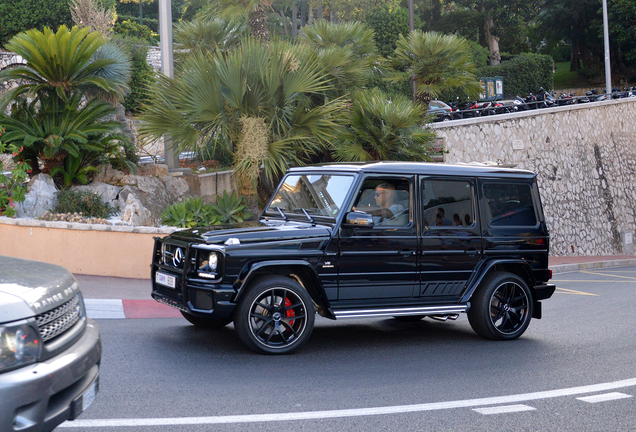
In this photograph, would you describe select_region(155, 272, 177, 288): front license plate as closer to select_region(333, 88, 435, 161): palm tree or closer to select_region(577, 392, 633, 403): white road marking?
select_region(577, 392, 633, 403): white road marking

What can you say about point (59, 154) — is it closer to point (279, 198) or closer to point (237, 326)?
point (279, 198)

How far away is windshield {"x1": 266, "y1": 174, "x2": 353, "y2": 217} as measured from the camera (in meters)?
7.18

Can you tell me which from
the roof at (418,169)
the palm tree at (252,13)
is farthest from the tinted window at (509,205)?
the palm tree at (252,13)

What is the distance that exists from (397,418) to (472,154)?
21.2m

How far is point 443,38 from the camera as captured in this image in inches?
815

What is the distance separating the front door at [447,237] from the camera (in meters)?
7.36

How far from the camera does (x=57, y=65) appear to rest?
1361 centimetres

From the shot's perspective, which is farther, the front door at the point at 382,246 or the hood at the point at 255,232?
the front door at the point at 382,246

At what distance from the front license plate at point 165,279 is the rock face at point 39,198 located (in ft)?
22.8

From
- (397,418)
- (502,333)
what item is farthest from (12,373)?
(502,333)

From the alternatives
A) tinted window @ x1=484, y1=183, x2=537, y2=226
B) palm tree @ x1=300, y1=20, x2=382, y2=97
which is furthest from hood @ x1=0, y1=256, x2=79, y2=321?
palm tree @ x1=300, y1=20, x2=382, y2=97

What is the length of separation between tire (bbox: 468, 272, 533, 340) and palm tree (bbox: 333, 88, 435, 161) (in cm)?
712

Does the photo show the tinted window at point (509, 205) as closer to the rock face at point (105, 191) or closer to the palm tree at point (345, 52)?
the palm tree at point (345, 52)

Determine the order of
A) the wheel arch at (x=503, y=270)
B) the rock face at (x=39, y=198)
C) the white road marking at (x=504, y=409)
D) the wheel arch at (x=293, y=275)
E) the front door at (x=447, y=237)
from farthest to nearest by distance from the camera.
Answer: the rock face at (x=39, y=198), the wheel arch at (x=503, y=270), the front door at (x=447, y=237), the wheel arch at (x=293, y=275), the white road marking at (x=504, y=409)
